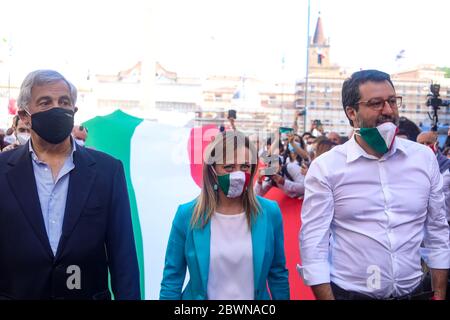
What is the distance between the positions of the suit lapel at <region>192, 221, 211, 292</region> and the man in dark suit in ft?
0.94

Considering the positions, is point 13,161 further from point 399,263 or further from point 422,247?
point 422,247

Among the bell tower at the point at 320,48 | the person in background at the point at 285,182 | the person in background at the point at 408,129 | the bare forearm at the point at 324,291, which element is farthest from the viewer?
the bell tower at the point at 320,48

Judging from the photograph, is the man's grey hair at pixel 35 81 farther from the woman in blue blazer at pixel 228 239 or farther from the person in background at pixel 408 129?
the person in background at pixel 408 129

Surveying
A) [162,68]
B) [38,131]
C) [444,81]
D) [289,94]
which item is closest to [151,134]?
[38,131]

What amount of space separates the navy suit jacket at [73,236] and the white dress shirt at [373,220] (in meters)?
0.80

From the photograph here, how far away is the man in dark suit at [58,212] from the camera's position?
7.73 feet

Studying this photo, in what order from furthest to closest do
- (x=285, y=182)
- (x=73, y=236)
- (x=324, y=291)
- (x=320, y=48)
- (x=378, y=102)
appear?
(x=320, y=48) → (x=285, y=182) → (x=378, y=102) → (x=324, y=291) → (x=73, y=236)

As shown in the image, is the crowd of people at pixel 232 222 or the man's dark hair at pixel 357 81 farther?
the man's dark hair at pixel 357 81

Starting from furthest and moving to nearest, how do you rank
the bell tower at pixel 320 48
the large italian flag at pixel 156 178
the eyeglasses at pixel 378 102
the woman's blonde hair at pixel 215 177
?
1. the bell tower at pixel 320 48
2. the large italian flag at pixel 156 178
3. the woman's blonde hair at pixel 215 177
4. the eyeglasses at pixel 378 102

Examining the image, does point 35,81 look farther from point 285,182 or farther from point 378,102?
point 285,182

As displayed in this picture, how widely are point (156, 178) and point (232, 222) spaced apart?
223 cm

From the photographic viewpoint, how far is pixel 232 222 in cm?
276

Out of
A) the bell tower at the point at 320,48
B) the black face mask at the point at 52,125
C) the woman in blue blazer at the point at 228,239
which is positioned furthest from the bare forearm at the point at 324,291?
the bell tower at the point at 320,48

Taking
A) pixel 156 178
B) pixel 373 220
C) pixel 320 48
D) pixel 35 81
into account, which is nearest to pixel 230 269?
pixel 373 220
